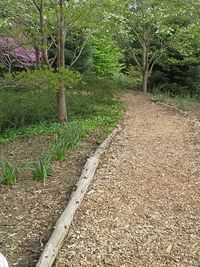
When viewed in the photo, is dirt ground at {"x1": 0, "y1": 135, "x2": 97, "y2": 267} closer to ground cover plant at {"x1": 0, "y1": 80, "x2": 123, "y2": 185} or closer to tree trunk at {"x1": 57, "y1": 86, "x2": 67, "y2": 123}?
ground cover plant at {"x1": 0, "y1": 80, "x2": 123, "y2": 185}

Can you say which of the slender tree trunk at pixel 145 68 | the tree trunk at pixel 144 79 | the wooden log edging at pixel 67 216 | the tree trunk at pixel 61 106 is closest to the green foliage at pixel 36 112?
the tree trunk at pixel 61 106

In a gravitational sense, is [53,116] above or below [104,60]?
below

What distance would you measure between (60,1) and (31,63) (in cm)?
500

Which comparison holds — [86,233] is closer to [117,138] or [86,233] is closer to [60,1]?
[117,138]

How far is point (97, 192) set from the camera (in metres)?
3.76

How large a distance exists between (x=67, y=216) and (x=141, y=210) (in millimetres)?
775

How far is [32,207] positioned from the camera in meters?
3.49

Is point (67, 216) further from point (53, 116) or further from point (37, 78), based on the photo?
point (53, 116)

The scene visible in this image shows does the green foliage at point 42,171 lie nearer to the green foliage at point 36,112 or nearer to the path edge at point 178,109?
the green foliage at point 36,112

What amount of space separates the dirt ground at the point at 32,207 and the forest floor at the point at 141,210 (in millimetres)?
241

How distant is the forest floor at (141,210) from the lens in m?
2.79

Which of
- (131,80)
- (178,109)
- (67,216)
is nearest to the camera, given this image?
(67,216)

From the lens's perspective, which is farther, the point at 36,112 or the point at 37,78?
the point at 36,112

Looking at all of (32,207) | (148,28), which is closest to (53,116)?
(32,207)
